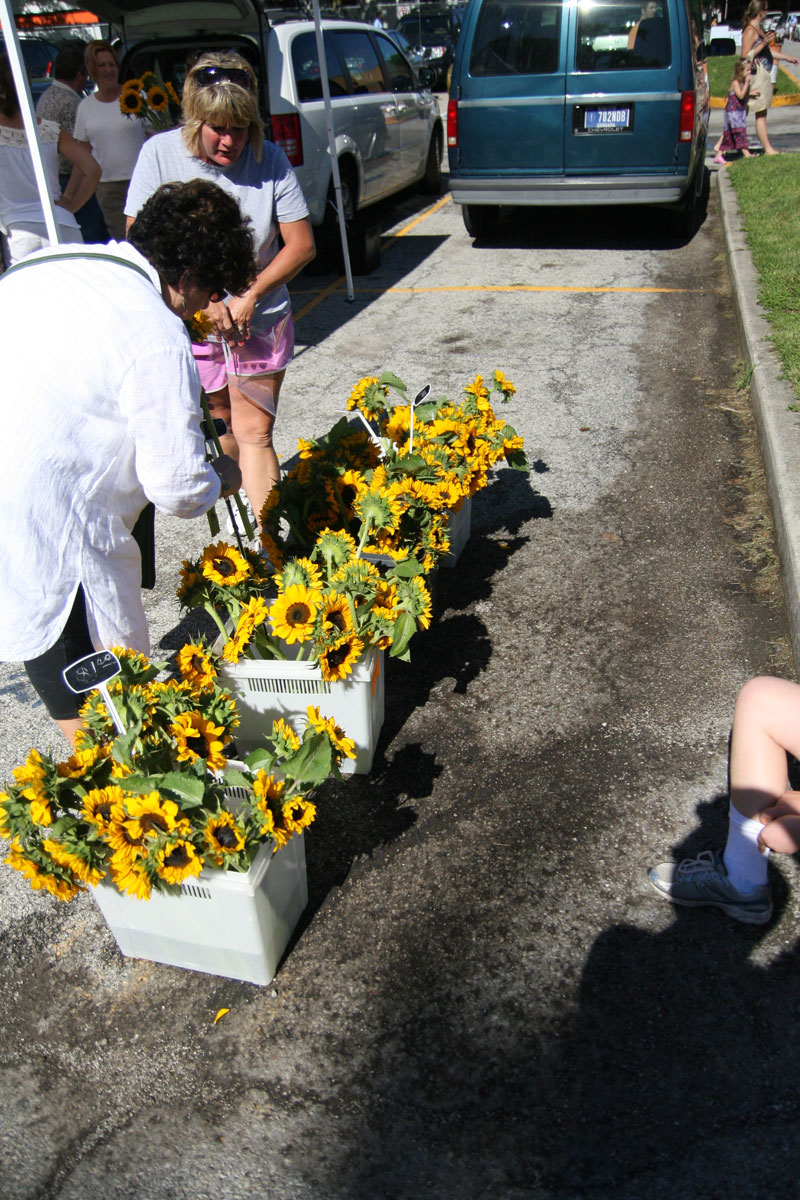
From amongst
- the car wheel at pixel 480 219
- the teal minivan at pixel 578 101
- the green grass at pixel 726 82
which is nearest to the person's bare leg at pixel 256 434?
the teal minivan at pixel 578 101

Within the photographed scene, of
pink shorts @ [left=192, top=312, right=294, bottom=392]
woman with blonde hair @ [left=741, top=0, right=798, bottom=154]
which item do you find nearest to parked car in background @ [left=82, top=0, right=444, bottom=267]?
pink shorts @ [left=192, top=312, right=294, bottom=392]

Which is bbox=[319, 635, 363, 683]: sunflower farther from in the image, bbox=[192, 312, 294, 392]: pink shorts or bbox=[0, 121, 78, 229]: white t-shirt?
bbox=[0, 121, 78, 229]: white t-shirt

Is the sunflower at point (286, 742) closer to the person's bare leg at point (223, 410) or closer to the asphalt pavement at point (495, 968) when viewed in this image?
the asphalt pavement at point (495, 968)

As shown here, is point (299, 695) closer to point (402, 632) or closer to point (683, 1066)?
point (402, 632)

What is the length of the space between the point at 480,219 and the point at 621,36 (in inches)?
80.4

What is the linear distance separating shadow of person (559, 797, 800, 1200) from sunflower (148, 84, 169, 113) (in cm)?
570

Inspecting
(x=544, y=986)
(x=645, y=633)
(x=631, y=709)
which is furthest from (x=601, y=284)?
(x=544, y=986)

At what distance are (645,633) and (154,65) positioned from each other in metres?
6.37

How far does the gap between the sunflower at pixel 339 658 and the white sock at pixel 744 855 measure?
103 cm

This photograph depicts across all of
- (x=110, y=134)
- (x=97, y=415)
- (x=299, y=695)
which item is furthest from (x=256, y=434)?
(x=110, y=134)

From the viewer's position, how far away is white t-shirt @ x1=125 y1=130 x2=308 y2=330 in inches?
124

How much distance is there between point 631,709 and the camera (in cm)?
292

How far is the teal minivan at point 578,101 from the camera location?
24.0 feet

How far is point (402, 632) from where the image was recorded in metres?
Result: 2.49
